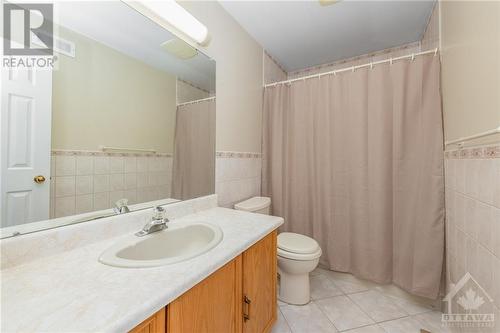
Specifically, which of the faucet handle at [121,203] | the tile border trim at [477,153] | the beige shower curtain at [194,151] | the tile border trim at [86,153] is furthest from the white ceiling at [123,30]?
the tile border trim at [477,153]

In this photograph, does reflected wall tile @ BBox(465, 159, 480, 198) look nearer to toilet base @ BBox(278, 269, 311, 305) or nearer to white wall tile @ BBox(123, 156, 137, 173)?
toilet base @ BBox(278, 269, 311, 305)

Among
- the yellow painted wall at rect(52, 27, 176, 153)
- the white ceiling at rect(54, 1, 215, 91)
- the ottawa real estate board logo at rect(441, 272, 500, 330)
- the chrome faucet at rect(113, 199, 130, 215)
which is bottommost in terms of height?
the ottawa real estate board logo at rect(441, 272, 500, 330)

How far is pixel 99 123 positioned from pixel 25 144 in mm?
254

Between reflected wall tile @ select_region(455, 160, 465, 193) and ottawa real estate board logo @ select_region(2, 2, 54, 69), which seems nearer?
ottawa real estate board logo @ select_region(2, 2, 54, 69)

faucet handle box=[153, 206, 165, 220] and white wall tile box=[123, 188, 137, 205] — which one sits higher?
white wall tile box=[123, 188, 137, 205]

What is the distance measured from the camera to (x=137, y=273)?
597mm

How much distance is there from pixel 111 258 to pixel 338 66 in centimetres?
269

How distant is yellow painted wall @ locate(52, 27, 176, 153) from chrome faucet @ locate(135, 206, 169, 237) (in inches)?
14.3

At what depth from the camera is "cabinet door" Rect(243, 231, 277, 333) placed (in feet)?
2.97

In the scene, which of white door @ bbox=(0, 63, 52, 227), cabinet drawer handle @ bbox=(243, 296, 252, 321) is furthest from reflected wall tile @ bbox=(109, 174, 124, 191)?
cabinet drawer handle @ bbox=(243, 296, 252, 321)

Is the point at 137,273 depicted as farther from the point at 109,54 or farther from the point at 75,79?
the point at 109,54

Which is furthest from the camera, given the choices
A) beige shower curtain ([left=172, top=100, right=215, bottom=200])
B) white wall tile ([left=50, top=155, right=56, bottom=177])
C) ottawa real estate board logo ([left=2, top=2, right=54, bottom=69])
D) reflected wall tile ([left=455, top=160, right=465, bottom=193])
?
beige shower curtain ([left=172, top=100, right=215, bottom=200])

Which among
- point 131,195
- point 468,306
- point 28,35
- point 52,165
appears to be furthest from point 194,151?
point 468,306

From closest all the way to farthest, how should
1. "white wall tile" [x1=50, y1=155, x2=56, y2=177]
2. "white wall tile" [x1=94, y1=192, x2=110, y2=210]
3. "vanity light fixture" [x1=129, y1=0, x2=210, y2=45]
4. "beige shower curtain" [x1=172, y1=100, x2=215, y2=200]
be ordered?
1. "white wall tile" [x1=50, y1=155, x2=56, y2=177]
2. "white wall tile" [x1=94, y1=192, x2=110, y2=210]
3. "vanity light fixture" [x1=129, y1=0, x2=210, y2=45]
4. "beige shower curtain" [x1=172, y1=100, x2=215, y2=200]
